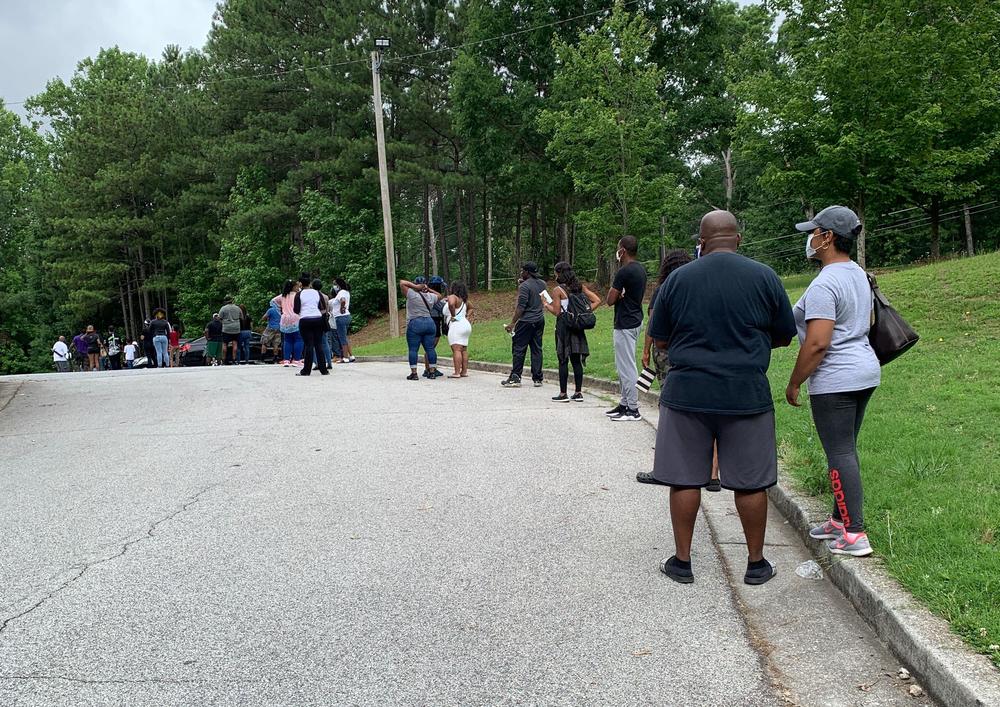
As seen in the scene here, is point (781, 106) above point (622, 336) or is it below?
above

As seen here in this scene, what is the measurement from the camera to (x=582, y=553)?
495 cm

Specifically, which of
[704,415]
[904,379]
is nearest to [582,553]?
[704,415]

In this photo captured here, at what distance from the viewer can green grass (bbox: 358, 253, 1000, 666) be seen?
375 cm

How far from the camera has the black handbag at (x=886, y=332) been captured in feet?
14.2

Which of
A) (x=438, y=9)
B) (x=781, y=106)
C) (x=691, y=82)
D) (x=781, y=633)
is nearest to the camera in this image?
(x=781, y=633)

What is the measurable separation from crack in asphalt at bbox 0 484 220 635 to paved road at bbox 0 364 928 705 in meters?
0.02

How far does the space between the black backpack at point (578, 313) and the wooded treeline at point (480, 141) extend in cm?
1478

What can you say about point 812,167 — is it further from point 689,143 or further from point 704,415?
point 704,415

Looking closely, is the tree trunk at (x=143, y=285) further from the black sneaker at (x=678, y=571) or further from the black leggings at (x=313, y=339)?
the black sneaker at (x=678, y=571)

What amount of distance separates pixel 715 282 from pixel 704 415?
67 cm

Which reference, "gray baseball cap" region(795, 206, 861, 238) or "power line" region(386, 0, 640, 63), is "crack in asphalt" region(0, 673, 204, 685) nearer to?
"gray baseball cap" region(795, 206, 861, 238)

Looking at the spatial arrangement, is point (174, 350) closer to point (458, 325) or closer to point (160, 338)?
point (160, 338)

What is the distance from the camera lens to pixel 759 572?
4.41 m

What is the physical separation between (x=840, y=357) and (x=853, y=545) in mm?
970
